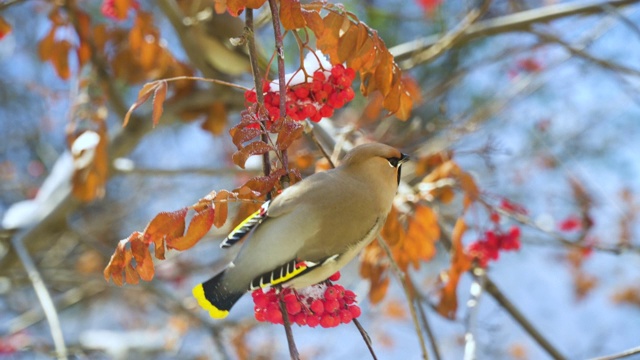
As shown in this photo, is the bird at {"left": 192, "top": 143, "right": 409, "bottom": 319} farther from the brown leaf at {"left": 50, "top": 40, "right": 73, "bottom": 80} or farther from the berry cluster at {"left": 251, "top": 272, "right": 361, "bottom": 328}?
the brown leaf at {"left": 50, "top": 40, "right": 73, "bottom": 80}

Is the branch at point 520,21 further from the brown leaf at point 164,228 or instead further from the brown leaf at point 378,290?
the brown leaf at point 164,228

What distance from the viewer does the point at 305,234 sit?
120 centimetres

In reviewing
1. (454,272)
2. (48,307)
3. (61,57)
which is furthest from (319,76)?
(61,57)

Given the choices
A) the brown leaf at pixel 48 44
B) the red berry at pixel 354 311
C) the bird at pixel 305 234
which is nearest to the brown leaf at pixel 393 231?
the bird at pixel 305 234

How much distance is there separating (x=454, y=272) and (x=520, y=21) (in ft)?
3.72

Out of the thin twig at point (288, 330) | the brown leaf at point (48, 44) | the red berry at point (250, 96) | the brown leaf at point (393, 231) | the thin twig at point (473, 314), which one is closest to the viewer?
the thin twig at point (288, 330)

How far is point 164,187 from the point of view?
5.30 m

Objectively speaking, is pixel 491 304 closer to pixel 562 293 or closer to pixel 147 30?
pixel 562 293

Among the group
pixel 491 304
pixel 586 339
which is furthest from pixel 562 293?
pixel 491 304

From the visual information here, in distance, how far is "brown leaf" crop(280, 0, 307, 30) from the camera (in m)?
1.25

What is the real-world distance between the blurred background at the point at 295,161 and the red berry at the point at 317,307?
631 mm

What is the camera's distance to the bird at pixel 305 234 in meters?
1.19

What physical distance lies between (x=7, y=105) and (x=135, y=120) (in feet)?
9.77

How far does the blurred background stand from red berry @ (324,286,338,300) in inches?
24.0
